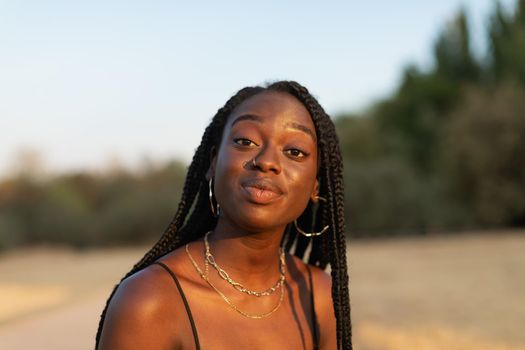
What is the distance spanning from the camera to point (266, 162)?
2.15m

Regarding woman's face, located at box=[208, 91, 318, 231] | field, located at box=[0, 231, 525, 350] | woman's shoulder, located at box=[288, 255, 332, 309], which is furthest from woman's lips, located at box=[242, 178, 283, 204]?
field, located at box=[0, 231, 525, 350]

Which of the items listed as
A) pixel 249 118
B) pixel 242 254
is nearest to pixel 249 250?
pixel 242 254

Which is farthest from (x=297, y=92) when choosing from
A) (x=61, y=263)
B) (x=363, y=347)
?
(x=61, y=263)

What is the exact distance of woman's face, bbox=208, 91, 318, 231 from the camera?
2.15 meters

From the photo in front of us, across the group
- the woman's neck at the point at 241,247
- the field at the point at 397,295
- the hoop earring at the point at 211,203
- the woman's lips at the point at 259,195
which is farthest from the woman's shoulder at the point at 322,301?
the field at the point at 397,295

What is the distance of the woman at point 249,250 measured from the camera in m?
2.09

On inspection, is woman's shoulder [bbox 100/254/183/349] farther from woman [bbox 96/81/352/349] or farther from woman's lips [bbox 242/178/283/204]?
woman's lips [bbox 242/178/283/204]

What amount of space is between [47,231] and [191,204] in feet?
63.1

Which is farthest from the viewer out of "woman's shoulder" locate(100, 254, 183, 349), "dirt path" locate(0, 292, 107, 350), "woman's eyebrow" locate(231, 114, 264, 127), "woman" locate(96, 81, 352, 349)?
"dirt path" locate(0, 292, 107, 350)

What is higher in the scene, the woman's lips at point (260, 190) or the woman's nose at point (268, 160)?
the woman's nose at point (268, 160)

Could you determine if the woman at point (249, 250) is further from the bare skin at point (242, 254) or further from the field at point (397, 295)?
the field at point (397, 295)

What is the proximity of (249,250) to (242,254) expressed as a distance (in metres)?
0.03

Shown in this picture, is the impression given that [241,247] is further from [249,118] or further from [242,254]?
[249,118]

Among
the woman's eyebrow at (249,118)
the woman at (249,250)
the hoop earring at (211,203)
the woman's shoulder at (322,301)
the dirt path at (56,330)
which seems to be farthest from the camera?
the dirt path at (56,330)
